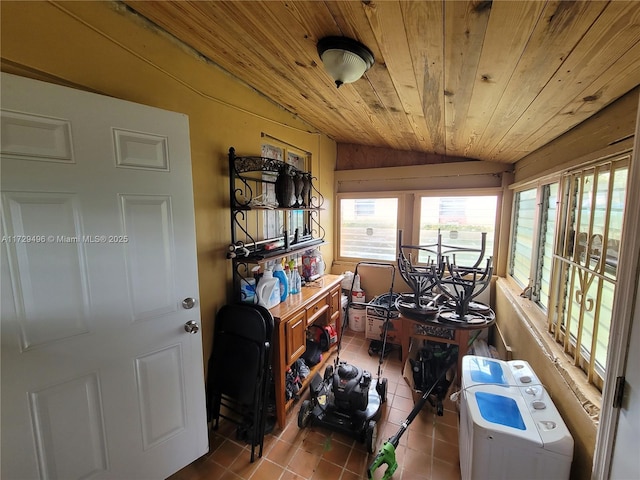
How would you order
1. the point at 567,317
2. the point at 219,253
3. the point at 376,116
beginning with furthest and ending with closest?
the point at 376,116 → the point at 219,253 → the point at 567,317

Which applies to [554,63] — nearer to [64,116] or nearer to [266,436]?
[64,116]

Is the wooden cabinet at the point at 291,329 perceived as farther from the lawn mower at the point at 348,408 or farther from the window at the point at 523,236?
the window at the point at 523,236

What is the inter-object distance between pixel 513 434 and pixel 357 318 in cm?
221

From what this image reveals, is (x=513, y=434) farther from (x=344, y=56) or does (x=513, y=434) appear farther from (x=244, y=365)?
(x=344, y=56)

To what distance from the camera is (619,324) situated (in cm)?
87

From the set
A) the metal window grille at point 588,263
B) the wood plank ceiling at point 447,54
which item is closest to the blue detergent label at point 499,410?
the metal window grille at point 588,263

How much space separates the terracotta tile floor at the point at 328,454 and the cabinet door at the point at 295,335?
469 millimetres

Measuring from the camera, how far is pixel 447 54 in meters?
0.99

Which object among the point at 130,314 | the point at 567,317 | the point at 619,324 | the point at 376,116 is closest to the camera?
the point at 619,324

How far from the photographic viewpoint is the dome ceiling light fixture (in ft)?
3.56

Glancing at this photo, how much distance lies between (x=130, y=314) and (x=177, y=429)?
29.1 inches

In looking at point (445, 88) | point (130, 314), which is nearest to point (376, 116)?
point (445, 88)

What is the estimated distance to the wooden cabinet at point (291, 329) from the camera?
181 centimetres

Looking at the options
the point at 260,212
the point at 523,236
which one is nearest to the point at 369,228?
the point at 523,236
